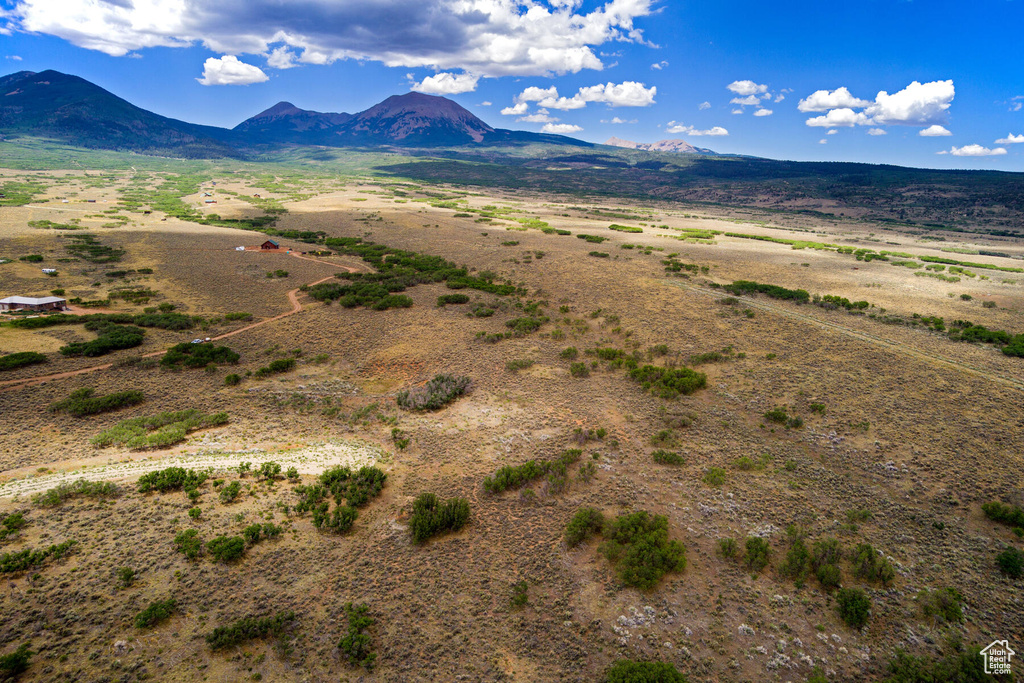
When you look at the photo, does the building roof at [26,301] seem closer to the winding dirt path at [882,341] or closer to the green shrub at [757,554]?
the green shrub at [757,554]

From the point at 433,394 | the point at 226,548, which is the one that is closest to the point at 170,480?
the point at 226,548

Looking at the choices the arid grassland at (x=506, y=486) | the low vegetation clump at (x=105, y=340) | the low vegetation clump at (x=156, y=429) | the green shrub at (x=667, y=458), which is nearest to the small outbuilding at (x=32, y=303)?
the arid grassland at (x=506, y=486)

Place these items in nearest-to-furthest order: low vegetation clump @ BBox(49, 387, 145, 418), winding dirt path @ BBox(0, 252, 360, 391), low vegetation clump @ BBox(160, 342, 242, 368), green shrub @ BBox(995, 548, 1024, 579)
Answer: green shrub @ BBox(995, 548, 1024, 579) → low vegetation clump @ BBox(49, 387, 145, 418) → winding dirt path @ BBox(0, 252, 360, 391) → low vegetation clump @ BBox(160, 342, 242, 368)

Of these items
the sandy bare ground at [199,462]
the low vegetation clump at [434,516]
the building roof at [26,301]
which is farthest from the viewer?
the building roof at [26,301]

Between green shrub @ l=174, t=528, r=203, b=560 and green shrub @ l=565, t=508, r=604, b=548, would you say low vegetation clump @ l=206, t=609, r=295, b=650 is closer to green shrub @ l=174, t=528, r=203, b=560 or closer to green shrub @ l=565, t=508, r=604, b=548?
green shrub @ l=174, t=528, r=203, b=560

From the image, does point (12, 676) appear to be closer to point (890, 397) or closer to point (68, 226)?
point (890, 397)

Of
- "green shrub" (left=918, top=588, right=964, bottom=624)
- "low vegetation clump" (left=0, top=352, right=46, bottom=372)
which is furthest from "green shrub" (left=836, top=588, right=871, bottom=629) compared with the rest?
"low vegetation clump" (left=0, top=352, right=46, bottom=372)
